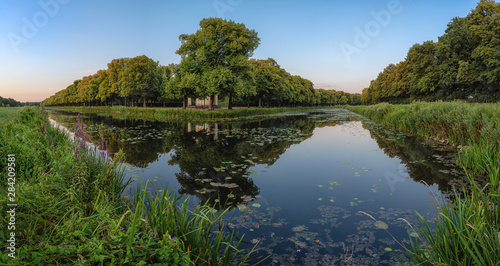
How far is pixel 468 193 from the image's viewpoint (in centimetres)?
579

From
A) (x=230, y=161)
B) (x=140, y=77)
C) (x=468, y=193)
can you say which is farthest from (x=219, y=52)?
(x=468, y=193)

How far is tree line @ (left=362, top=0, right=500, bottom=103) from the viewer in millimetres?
30294

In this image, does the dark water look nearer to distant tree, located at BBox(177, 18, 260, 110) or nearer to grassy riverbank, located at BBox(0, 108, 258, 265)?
grassy riverbank, located at BBox(0, 108, 258, 265)

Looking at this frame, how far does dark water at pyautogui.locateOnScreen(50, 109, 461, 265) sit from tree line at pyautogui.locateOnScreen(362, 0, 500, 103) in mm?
29522

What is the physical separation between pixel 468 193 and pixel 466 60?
41819 millimetres

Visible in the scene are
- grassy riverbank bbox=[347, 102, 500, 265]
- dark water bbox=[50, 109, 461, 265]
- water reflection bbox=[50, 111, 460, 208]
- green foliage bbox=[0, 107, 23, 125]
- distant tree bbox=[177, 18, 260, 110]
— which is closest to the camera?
grassy riverbank bbox=[347, 102, 500, 265]

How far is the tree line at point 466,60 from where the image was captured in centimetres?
3029

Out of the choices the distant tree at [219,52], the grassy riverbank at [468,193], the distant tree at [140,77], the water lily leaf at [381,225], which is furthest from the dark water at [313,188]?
the distant tree at [140,77]

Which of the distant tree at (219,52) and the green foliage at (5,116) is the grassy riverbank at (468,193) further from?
the distant tree at (219,52)

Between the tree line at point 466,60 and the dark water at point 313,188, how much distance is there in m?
29.5

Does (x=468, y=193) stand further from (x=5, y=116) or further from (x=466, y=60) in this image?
(x=466, y=60)

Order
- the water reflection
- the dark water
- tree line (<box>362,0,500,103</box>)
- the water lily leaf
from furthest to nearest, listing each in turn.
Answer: tree line (<box>362,0,500,103</box>) < the water reflection < the water lily leaf < the dark water

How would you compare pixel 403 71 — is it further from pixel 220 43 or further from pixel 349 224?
pixel 349 224

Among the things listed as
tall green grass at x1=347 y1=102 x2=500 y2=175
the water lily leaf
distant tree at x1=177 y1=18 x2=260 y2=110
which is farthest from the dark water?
distant tree at x1=177 y1=18 x2=260 y2=110
